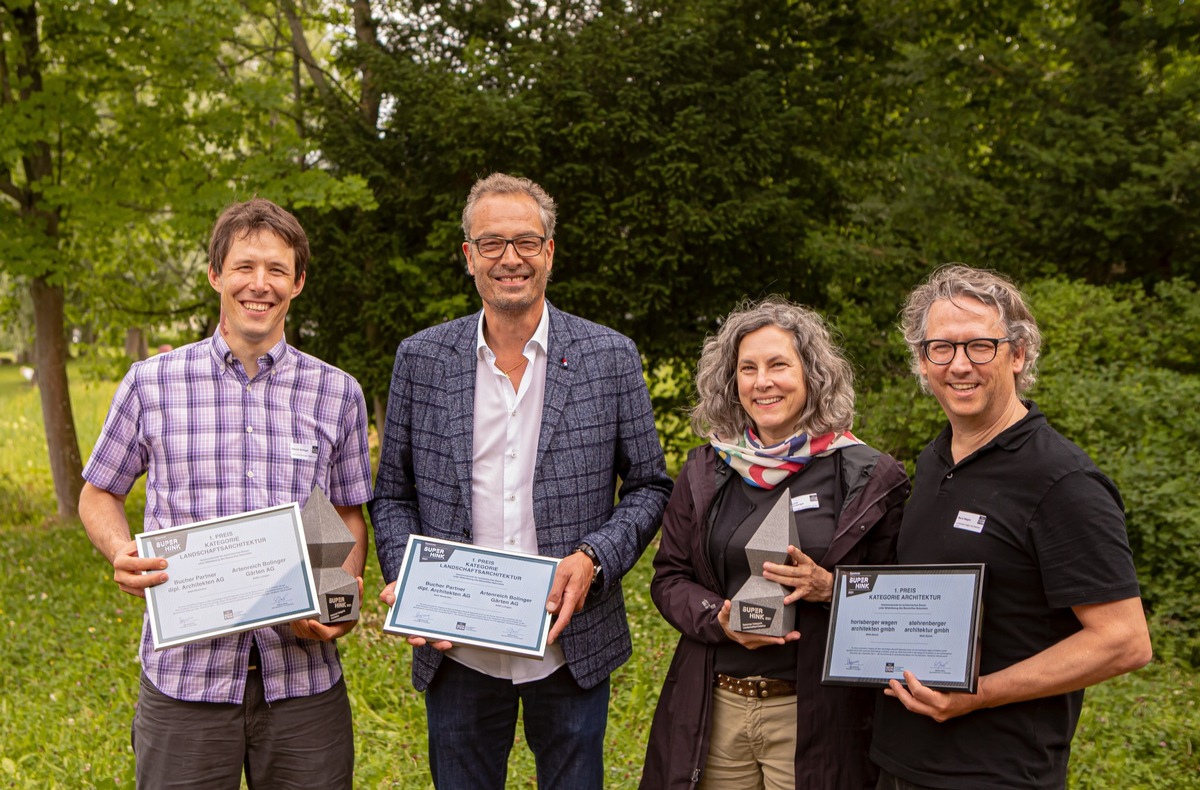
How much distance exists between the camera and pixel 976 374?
2.68 metres

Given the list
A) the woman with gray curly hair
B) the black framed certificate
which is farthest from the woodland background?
the black framed certificate

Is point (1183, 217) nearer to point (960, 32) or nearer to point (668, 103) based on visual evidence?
point (960, 32)

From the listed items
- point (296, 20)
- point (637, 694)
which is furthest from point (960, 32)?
→ point (637, 694)

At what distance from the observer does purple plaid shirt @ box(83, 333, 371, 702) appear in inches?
121

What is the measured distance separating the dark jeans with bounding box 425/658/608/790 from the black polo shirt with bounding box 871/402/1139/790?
104 centimetres

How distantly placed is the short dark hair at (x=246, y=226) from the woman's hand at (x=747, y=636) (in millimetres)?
1607

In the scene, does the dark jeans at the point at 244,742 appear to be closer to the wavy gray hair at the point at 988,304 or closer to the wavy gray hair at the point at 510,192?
the wavy gray hair at the point at 510,192

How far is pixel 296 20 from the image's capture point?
13.9 metres

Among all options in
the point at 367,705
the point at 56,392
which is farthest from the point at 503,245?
the point at 56,392

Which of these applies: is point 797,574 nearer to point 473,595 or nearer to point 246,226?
point 473,595

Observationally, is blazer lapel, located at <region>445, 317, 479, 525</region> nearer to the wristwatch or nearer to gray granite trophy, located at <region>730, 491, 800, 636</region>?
the wristwatch

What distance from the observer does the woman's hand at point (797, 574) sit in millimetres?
2821

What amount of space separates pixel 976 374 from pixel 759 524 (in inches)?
29.1

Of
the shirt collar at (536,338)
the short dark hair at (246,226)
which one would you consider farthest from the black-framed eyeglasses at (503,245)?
the short dark hair at (246,226)
